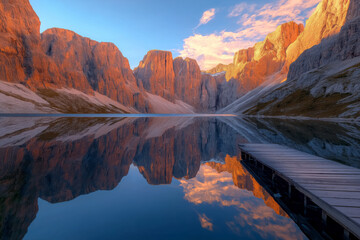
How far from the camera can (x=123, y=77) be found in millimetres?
199750

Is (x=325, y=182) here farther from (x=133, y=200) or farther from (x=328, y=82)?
(x=328, y=82)

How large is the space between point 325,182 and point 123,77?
207 meters

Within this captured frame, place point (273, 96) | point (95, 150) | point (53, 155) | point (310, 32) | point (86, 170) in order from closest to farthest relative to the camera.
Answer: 1. point (86, 170)
2. point (53, 155)
3. point (95, 150)
4. point (273, 96)
5. point (310, 32)

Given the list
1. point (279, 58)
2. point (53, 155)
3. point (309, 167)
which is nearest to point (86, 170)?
point (53, 155)

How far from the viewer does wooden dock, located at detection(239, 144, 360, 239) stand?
4.78 metres

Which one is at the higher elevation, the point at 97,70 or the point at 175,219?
the point at 97,70

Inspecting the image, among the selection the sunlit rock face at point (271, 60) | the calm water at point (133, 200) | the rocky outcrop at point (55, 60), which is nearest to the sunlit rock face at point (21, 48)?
the rocky outcrop at point (55, 60)

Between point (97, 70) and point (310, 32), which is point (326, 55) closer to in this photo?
point (310, 32)

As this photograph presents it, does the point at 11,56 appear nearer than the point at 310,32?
Yes

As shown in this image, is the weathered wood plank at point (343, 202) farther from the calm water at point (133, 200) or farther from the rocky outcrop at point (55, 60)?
the rocky outcrop at point (55, 60)

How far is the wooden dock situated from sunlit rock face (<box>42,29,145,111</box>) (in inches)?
6425

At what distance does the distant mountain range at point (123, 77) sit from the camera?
81.1 meters

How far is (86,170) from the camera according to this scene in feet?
32.9

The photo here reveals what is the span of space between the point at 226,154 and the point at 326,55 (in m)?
115
